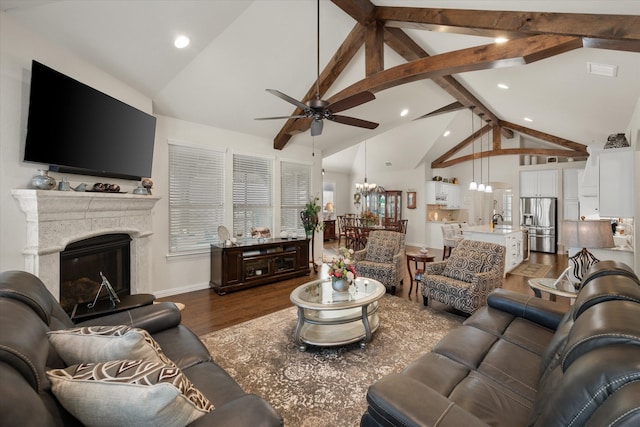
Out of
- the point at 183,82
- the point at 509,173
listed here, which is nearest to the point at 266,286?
the point at 183,82

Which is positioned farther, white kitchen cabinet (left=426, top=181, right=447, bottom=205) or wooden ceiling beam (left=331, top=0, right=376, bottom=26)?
white kitchen cabinet (left=426, top=181, right=447, bottom=205)

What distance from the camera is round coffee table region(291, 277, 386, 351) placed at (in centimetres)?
271

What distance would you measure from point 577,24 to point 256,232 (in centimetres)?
476

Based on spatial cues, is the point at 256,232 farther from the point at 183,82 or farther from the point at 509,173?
the point at 509,173

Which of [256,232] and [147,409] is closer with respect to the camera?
[147,409]

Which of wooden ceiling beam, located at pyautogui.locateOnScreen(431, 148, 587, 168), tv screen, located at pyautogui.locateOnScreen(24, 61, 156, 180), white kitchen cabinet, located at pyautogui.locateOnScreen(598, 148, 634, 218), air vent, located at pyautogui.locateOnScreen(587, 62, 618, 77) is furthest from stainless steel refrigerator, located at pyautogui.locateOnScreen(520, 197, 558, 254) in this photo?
tv screen, located at pyautogui.locateOnScreen(24, 61, 156, 180)

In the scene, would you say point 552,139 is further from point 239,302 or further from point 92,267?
point 92,267

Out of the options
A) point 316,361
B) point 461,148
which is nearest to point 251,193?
point 316,361

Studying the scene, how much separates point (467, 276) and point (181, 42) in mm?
4367

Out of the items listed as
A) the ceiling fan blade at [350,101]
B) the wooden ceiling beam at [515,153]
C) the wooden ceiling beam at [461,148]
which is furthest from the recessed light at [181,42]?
the wooden ceiling beam at [515,153]

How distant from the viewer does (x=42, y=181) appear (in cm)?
238

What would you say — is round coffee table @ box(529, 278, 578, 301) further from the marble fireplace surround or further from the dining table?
the dining table

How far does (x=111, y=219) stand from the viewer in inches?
125

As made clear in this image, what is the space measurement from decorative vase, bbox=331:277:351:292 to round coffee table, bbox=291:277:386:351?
4 cm
